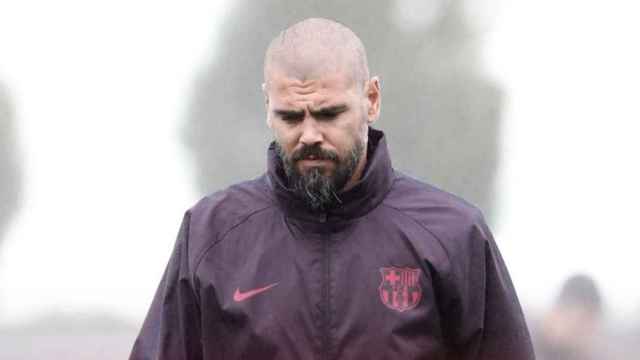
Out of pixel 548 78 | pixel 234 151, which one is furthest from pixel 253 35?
pixel 548 78

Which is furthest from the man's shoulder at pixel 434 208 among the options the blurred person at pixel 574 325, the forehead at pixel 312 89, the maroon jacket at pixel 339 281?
the blurred person at pixel 574 325

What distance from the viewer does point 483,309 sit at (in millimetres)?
3766

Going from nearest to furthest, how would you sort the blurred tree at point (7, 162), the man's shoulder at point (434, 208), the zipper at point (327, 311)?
the zipper at point (327, 311) → the man's shoulder at point (434, 208) → the blurred tree at point (7, 162)

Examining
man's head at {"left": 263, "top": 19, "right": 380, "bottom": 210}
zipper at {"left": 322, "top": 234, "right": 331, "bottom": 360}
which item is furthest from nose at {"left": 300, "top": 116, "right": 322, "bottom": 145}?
zipper at {"left": 322, "top": 234, "right": 331, "bottom": 360}

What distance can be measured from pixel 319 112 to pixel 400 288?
37cm

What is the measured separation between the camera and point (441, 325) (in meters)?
3.72

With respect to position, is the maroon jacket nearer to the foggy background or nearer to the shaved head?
the shaved head

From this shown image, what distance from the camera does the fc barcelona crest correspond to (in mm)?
3662

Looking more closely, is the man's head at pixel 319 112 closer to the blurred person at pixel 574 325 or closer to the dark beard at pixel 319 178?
the dark beard at pixel 319 178

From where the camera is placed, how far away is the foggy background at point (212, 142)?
13.5 ft

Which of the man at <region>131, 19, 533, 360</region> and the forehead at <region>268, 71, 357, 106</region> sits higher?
the forehead at <region>268, 71, 357, 106</region>

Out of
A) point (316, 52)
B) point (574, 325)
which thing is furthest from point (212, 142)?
point (574, 325)

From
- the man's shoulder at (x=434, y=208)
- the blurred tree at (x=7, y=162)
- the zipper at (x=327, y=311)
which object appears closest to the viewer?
the zipper at (x=327, y=311)

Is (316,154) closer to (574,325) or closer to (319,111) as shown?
(319,111)
